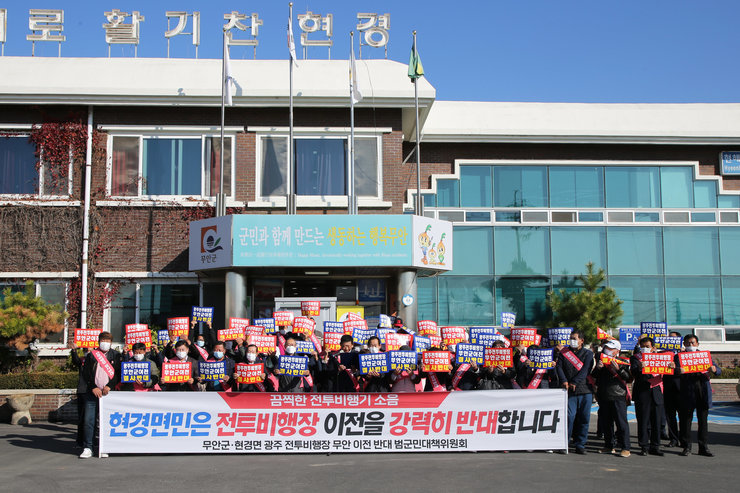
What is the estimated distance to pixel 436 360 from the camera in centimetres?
1156

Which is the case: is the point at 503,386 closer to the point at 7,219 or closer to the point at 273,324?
the point at 273,324

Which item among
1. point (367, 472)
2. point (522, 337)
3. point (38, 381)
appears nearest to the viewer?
point (367, 472)

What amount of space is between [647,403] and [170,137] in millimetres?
14288

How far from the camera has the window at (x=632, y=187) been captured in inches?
926

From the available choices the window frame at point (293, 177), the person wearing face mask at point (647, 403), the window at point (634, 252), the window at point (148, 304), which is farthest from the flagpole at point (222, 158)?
the window at point (634, 252)

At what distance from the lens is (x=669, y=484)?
364 inches

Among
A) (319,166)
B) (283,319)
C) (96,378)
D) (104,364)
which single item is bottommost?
(96,378)

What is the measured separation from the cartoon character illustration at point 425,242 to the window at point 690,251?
9316 mm

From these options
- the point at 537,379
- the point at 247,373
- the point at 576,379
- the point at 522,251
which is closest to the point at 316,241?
the point at 247,373

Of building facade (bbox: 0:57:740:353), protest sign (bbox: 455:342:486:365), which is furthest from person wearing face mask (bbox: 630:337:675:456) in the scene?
building facade (bbox: 0:57:740:353)

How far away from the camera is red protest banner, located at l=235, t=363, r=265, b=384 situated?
11.6m

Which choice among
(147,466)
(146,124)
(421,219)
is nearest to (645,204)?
(421,219)

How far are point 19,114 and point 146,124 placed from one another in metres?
3.45

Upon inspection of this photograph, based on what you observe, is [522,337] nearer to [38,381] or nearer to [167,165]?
[38,381]
